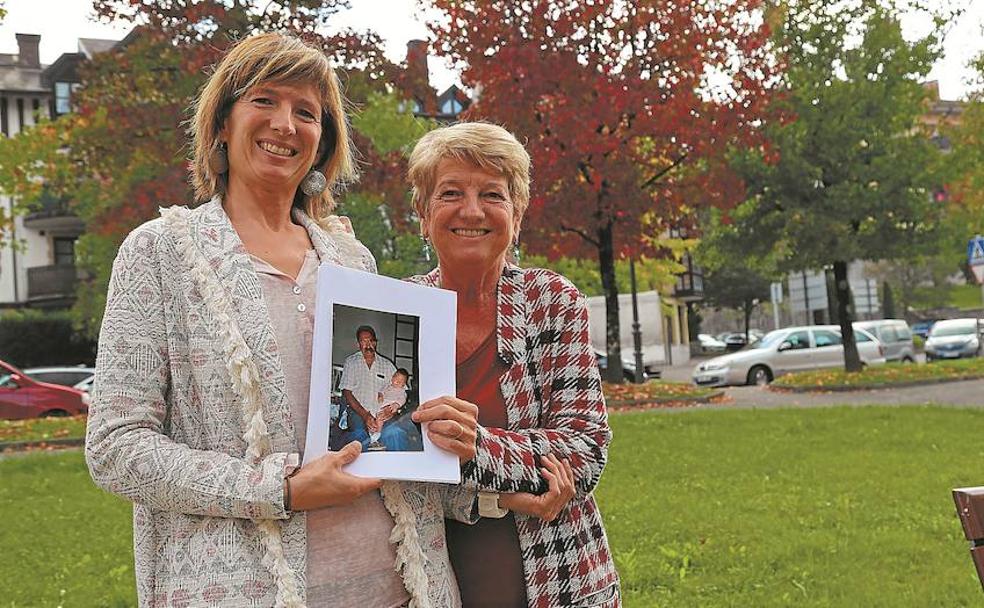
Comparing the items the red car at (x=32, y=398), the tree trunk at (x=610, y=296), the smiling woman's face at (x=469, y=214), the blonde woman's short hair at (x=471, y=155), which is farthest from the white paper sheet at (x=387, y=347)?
the red car at (x=32, y=398)

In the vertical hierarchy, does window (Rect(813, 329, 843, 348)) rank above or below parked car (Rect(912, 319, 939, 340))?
below

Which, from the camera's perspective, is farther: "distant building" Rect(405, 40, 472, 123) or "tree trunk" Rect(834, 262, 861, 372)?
"tree trunk" Rect(834, 262, 861, 372)

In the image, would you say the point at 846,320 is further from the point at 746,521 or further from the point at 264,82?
the point at 264,82

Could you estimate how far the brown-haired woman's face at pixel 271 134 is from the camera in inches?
79.6

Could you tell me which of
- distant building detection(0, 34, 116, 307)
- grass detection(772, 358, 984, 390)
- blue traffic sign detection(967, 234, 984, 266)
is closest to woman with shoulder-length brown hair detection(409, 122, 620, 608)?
grass detection(772, 358, 984, 390)

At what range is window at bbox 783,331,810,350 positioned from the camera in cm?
2452

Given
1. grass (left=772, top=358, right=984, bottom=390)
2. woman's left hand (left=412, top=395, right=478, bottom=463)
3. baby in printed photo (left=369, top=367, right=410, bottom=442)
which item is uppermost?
baby in printed photo (left=369, top=367, right=410, bottom=442)

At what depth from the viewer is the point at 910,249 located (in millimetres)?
21062

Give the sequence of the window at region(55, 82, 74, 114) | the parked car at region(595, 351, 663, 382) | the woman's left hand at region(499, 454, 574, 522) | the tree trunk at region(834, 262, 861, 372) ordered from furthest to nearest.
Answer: the window at region(55, 82, 74, 114), the parked car at region(595, 351, 663, 382), the tree trunk at region(834, 262, 861, 372), the woman's left hand at region(499, 454, 574, 522)

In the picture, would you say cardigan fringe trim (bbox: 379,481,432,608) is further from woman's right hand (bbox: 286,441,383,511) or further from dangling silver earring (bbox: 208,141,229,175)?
dangling silver earring (bbox: 208,141,229,175)

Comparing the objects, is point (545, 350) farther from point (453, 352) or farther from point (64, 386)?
point (64, 386)

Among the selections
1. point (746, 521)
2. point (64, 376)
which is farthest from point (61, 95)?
point (746, 521)

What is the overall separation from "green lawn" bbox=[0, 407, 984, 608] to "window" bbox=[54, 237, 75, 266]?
34.1 metres

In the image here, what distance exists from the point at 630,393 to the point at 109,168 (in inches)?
427
